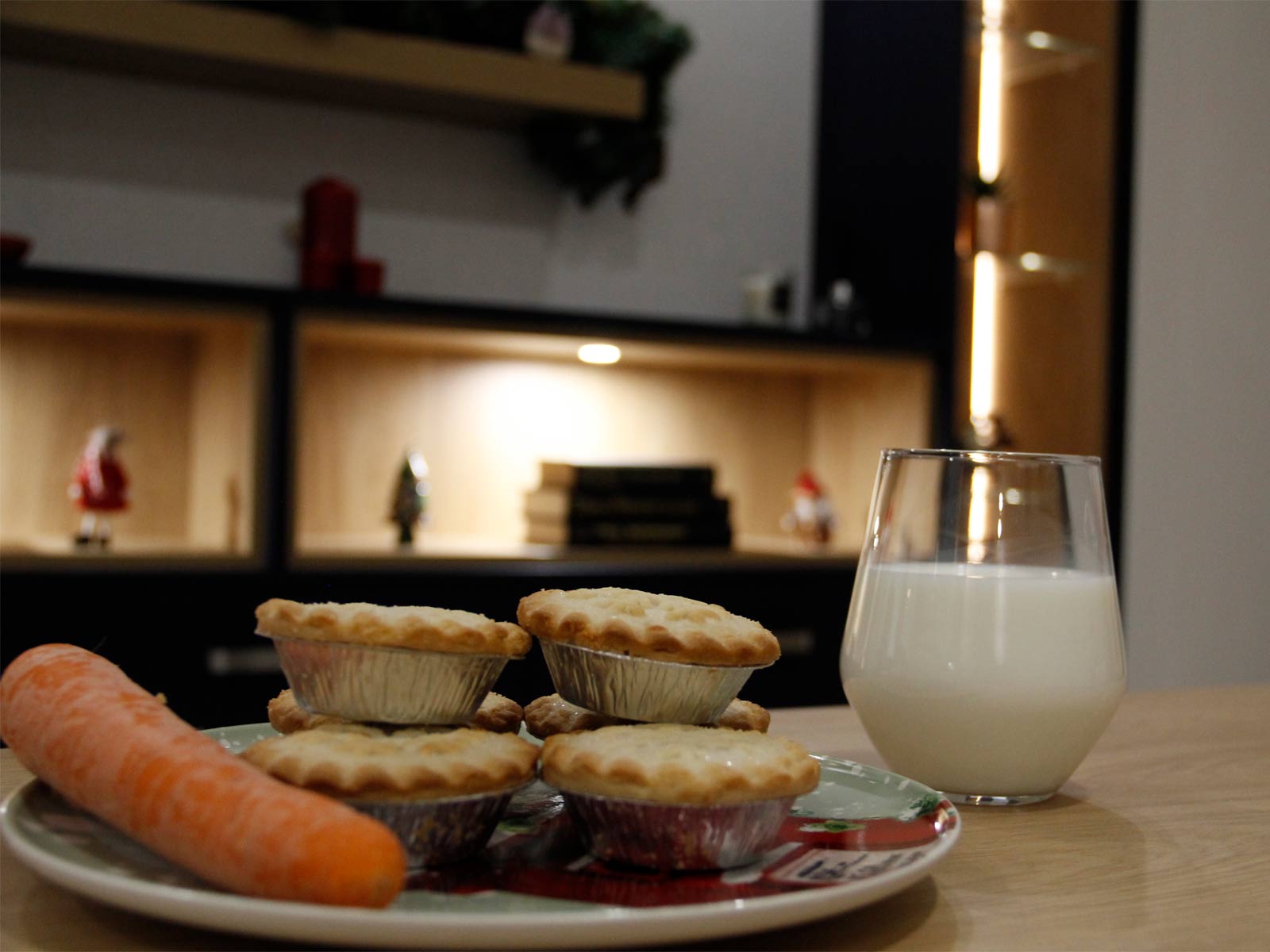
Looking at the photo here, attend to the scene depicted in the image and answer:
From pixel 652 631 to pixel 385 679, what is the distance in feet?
0.40

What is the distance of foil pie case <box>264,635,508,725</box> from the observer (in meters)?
0.57

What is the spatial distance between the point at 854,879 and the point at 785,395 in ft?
8.90

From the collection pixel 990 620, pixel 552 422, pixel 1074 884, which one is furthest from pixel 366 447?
pixel 1074 884

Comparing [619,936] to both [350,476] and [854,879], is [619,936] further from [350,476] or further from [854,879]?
[350,476]

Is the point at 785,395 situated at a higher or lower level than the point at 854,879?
higher

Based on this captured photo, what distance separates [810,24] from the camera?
3.17 m

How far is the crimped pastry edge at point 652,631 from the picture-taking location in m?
0.60

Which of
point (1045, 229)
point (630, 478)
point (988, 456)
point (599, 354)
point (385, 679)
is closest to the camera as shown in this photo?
point (385, 679)

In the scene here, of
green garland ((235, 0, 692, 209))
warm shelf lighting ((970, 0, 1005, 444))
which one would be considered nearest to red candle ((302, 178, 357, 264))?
green garland ((235, 0, 692, 209))

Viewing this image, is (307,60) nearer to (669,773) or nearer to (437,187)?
(437,187)

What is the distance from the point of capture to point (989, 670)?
0.75 metres

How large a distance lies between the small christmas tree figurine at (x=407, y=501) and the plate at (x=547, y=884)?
1.85 m

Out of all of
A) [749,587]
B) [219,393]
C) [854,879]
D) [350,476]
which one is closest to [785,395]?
[749,587]

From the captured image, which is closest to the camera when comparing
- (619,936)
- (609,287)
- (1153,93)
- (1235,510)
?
(619,936)
